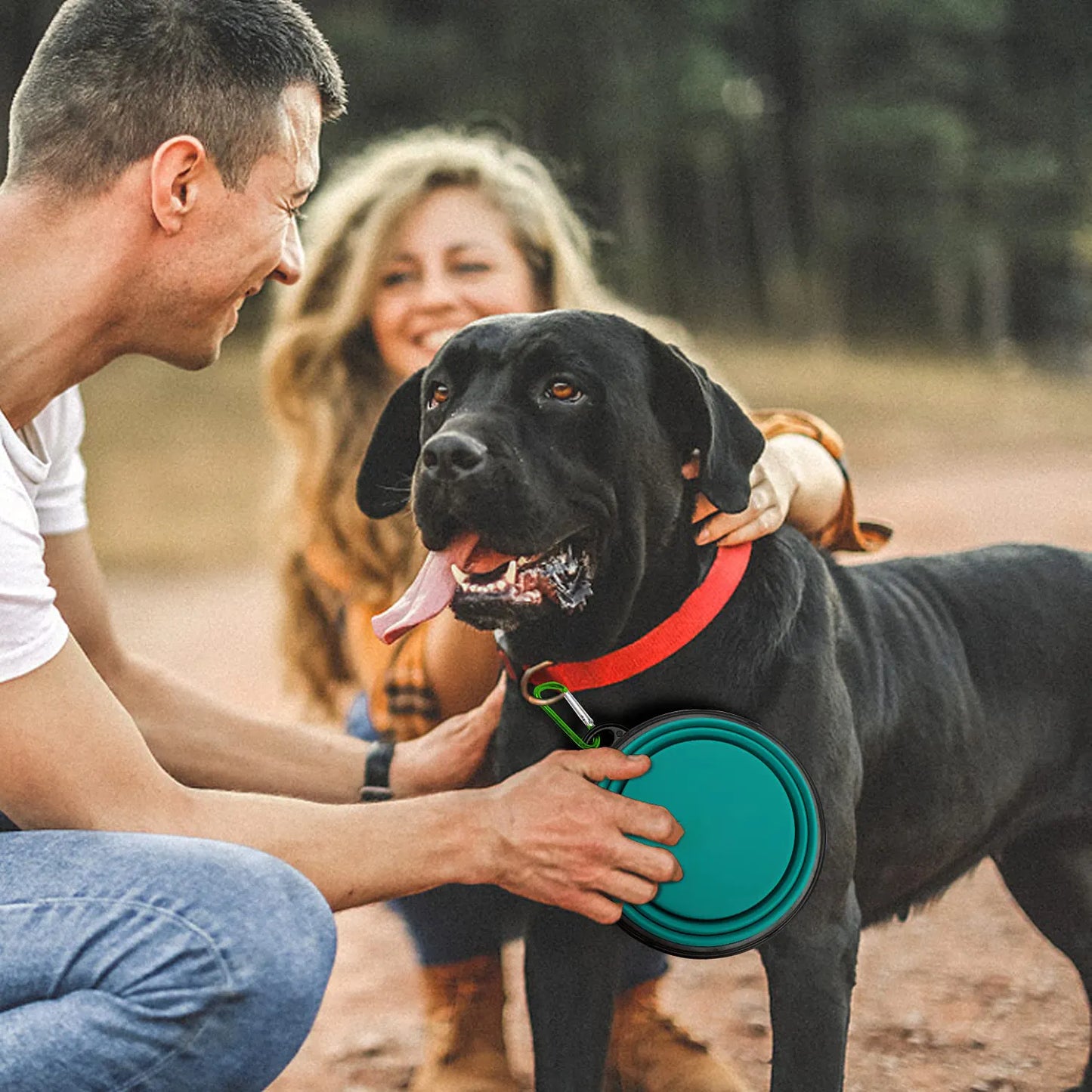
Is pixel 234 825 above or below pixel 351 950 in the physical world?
above

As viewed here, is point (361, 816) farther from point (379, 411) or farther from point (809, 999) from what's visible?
point (379, 411)

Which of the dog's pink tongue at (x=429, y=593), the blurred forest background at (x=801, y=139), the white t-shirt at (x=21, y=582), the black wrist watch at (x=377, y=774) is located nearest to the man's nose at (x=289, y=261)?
the white t-shirt at (x=21, y=582)

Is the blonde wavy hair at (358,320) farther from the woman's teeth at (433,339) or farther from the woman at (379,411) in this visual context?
A: the woman's teeth at (433,339)

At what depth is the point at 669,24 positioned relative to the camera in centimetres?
2058

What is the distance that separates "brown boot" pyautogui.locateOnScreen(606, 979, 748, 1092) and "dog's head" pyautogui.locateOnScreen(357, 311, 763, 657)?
931mm

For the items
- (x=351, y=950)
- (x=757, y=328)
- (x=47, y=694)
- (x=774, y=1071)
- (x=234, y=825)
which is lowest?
(x=757, y=328)

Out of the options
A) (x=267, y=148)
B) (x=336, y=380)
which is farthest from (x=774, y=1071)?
(x=336, y=380)

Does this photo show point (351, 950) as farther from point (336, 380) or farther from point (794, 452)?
point (794, 452)

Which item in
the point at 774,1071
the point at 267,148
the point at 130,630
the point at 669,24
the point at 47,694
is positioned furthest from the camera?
the point at 669,24

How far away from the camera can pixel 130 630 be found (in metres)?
7.86

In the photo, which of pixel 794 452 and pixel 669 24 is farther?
pixel 669 24

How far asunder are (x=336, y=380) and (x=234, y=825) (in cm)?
132

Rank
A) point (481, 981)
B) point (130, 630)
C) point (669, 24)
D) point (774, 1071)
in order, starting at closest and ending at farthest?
point (774, 1071) → point (481, 981) → point (130, 630) → point (669, 24)

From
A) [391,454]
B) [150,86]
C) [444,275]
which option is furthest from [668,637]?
[444,275]
